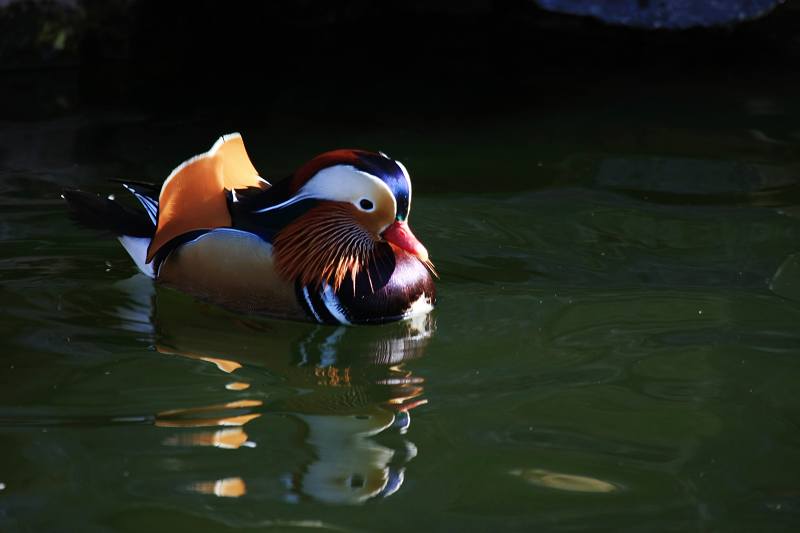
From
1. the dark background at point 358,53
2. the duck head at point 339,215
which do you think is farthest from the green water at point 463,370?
the dark background at point 358,53

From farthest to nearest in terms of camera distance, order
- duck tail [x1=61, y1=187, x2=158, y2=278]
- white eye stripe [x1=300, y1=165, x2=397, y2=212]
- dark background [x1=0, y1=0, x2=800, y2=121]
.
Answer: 1. dark background [x1=0, y1=0, x2=800, y2=121]
2. duck tail [x1=61, y1=187, x2=158, y2=278]
3. white eye stripe [x1=300, y1=165, x2=397, y2=212]

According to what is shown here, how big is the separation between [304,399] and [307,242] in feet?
2.38

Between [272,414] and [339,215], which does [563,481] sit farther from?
[339,215]

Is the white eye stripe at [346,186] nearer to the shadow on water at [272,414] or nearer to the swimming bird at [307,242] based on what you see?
the swimming bird at [307,242]

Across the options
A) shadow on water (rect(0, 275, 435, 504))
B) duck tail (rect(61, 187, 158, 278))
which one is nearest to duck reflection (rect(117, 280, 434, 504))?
shadow on water (rect(0, 275, 435, 504))

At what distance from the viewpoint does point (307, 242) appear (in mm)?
4051

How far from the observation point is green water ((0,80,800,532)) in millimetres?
2910

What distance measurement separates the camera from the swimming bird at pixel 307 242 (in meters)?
4.01

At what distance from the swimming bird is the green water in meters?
0.08

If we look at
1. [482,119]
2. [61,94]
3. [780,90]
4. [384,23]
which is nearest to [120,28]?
[61,94]

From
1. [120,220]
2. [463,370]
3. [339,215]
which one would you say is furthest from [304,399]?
[120,220]

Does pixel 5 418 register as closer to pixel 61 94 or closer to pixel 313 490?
pixel 313 490

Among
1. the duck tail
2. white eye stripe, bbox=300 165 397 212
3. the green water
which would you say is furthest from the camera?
the duck tail

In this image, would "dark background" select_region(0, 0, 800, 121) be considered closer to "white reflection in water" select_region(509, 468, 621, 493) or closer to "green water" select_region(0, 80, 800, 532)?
"green water" select_region(0, 80, 800, 532)
